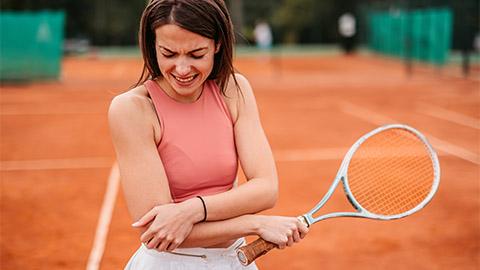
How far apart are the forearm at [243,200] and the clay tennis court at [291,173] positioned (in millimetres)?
629

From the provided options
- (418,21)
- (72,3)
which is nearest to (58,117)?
(418,21)

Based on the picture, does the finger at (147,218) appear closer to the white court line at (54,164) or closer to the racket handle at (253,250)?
the racket handle at (253,250)

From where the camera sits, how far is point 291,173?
304 inches

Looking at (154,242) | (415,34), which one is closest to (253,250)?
(154,242)

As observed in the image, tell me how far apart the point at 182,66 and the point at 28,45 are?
54.7 ft

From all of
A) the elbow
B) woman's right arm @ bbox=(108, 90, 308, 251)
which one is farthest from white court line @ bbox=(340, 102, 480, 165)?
woman's right arm @ bbox=(108, 90, 308, 251)

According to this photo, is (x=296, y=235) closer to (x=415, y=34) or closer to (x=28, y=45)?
(x=28, y=45)

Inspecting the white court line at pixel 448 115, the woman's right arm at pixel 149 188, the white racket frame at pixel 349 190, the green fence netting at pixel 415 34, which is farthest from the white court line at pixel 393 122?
the green fence netting at pixel 415 34

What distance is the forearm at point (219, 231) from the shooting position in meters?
1.89

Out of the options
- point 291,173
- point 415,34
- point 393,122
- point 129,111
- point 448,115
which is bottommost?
point 415,34

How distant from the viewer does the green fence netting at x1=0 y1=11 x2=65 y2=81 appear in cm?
1730

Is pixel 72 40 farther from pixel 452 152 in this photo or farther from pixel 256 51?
pixel 452 152

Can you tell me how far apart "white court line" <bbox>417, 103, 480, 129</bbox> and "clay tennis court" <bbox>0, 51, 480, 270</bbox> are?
0.11ft

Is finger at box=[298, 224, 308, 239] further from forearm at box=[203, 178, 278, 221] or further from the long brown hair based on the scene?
the long brown hair
